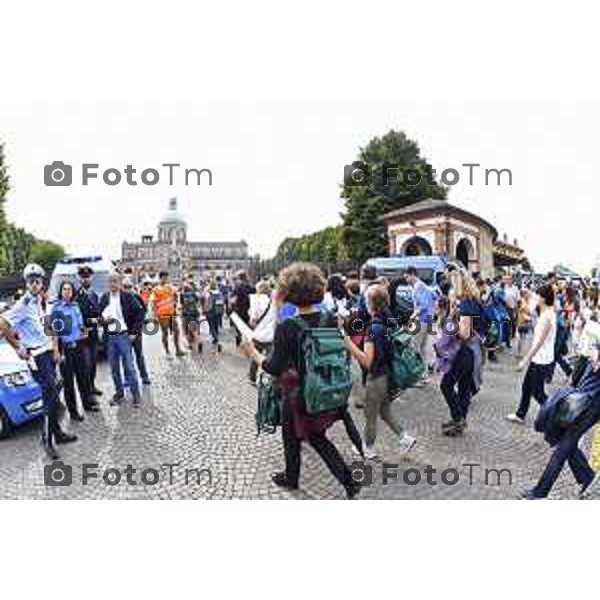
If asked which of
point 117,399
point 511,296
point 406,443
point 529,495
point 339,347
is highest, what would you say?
point 511,296

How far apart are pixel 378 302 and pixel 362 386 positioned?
2.93 meters

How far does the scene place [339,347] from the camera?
3.17m

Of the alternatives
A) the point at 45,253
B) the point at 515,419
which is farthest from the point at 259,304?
the point at 45,253

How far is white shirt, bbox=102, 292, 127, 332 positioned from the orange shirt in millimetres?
2041

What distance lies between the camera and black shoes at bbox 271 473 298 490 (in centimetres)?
366

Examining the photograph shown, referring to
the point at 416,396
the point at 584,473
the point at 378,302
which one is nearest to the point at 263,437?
the point at 378,302

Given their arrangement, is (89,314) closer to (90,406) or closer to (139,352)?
(139,352)

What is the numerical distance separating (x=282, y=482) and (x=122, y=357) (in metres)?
3.28

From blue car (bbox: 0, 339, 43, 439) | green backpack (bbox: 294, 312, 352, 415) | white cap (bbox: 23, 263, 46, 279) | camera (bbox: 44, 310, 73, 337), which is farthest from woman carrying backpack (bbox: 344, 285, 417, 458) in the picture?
blue car (bbox: 0, 339, 43, 439)

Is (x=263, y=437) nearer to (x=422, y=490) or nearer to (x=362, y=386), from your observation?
(x=422, y=490)

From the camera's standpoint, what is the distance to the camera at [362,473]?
3.84 m

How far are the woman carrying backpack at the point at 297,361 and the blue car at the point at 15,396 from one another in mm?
3339

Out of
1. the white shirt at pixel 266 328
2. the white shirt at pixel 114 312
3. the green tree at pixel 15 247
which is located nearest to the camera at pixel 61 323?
the white shirt at pixel 114 312

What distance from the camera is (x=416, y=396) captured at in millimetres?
6113
